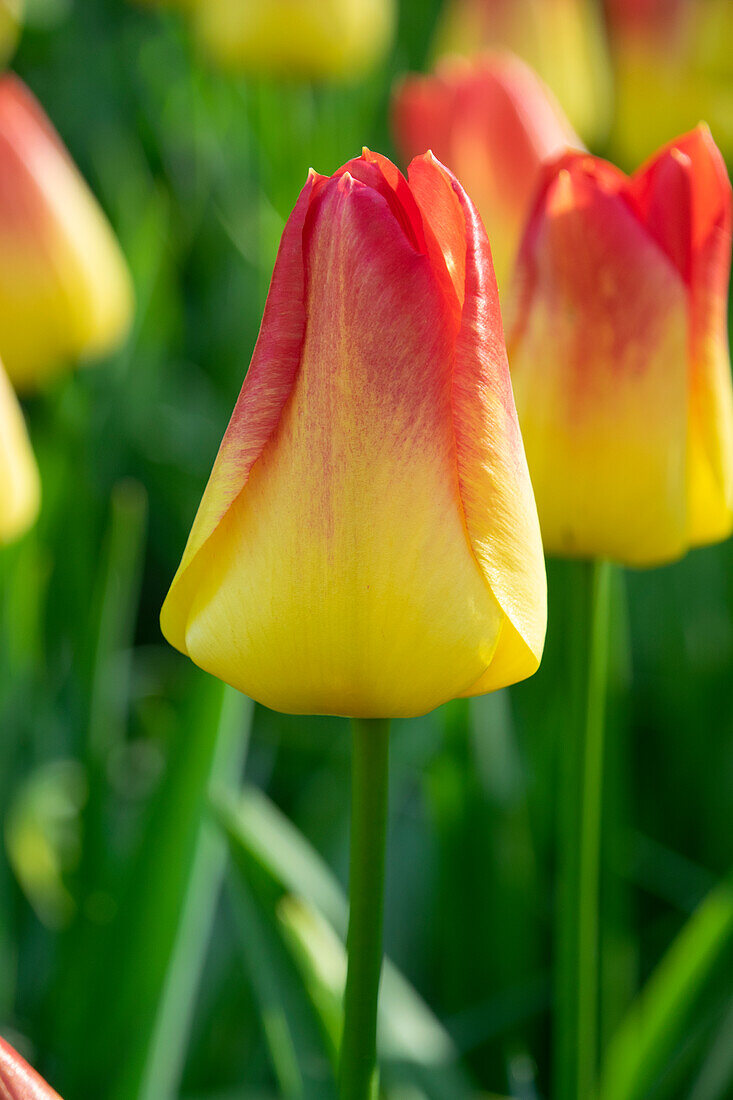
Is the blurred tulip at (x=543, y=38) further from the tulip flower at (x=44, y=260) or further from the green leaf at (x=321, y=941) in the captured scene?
the green leaf at (x=321, y=941)

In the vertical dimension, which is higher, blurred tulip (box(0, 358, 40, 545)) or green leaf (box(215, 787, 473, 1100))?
blurred tulip (box(0, 358, 40, 545))

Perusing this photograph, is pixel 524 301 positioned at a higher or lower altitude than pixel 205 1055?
higher

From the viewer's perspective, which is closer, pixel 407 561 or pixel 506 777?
pixel 407 561

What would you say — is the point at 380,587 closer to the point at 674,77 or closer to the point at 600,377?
the point at 600,377

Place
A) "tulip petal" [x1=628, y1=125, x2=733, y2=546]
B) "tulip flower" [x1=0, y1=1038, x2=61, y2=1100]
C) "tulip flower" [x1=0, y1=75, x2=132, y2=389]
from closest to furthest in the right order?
"tulip flower" [x1=0, y1=1038, x2=61, y2=1100]
"tulip petal" [x1=628, y1=125, x2=733, y2=546]
"tulip flower" [x1=0, y1=75, x2=132, y2=389]

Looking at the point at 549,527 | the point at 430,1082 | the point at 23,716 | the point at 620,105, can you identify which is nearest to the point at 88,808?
the point at 23,716

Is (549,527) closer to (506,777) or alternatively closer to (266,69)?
(506,777)

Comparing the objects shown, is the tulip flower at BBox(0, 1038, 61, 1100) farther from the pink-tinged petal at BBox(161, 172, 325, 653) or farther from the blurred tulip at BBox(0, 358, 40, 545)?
the blurred tulip at BBox(0, 358, 40, 545)

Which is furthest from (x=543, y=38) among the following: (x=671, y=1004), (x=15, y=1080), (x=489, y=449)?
(x=15, y=1080)

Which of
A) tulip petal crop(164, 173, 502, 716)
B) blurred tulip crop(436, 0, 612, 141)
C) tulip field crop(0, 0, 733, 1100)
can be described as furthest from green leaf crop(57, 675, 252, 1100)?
blurred tulip crop(436, 0, 612, 141)
